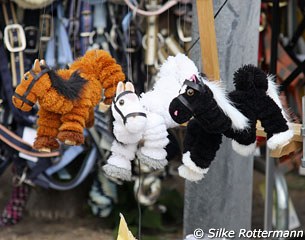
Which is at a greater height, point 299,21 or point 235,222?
point 299,21

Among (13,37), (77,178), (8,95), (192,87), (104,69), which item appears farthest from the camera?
(77,178)

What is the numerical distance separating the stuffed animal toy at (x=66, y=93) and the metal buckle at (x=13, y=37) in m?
1.14

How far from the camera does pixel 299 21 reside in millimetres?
3365

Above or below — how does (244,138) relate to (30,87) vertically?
below

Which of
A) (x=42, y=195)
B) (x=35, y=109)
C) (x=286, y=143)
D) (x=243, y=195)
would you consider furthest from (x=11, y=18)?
(x=286, y=143)

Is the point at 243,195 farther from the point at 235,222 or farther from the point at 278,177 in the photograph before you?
the point at 278,177

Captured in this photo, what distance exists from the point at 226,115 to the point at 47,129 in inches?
21.4

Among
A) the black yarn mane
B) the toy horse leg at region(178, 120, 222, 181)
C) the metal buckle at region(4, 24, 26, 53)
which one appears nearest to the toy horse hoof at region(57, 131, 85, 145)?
the black yarn mane

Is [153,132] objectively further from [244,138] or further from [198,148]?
[244,138]

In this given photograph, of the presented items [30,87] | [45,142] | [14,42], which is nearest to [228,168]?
[45,142]

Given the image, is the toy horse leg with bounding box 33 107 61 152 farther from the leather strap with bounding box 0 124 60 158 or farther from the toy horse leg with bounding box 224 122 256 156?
the leather strap with bounding box 0 124 60 158

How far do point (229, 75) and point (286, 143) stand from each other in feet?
2.14

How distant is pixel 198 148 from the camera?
1.76m

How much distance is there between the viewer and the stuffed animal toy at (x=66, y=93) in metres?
1.75
